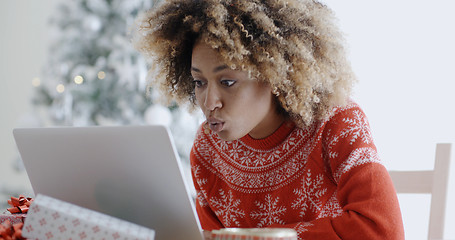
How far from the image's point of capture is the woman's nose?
1048mm

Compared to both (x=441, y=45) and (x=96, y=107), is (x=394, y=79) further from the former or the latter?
(x=96, y=107)

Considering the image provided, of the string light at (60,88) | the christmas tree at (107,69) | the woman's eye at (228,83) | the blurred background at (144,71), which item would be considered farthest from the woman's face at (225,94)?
the string light at (60,88)

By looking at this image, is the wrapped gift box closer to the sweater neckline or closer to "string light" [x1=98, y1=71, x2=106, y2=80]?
the sweater neckline

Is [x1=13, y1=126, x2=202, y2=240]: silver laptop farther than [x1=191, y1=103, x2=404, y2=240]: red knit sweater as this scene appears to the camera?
No

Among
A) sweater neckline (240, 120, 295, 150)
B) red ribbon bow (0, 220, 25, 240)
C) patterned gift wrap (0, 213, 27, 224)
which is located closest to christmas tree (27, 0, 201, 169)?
sweater neckline (240, 120, 295, 150)

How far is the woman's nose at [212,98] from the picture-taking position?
105cm

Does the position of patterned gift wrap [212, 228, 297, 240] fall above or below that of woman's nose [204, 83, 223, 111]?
below

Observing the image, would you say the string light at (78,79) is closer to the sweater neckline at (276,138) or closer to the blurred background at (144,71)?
the blurred background at (144,71)

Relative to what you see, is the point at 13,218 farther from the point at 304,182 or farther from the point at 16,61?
the point at 16,61

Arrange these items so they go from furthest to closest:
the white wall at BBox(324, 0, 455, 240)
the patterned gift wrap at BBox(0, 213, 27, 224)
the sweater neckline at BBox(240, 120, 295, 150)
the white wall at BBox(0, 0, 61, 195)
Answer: the white wall at BBox(0, 0, 61, 195) → the white wall at BBox(324, 0, 455, 240) → the sweater neckline at BBox(240, 120, 295, 150) → the patterned gift wrap at BBox(0, 213, 27, 224)

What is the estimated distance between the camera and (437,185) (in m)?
1.14

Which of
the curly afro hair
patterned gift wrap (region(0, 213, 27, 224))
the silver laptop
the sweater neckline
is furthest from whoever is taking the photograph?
the sweater neckline

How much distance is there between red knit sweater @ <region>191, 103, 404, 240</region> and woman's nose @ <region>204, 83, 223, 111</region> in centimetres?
22

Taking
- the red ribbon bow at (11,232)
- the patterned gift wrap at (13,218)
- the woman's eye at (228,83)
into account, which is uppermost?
the woman's eye at (228,83)
